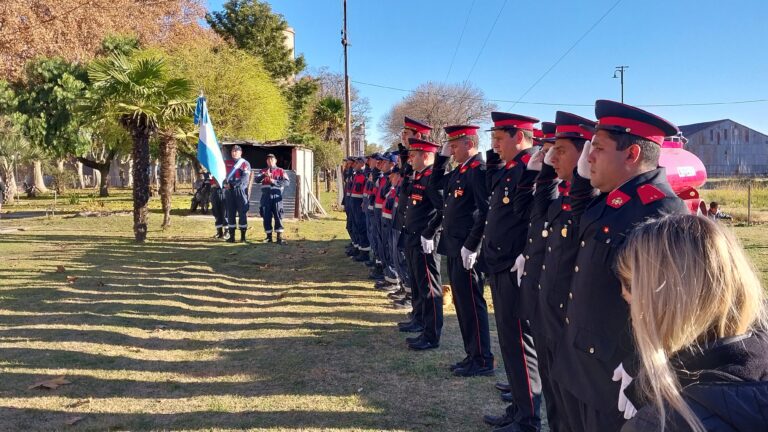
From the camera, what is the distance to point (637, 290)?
1567 mm

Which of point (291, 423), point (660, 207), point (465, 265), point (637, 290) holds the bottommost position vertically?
point (291, 423)

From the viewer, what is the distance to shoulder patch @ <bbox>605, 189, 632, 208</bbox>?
248 centimetres

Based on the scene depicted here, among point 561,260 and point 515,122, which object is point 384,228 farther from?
point 561,260

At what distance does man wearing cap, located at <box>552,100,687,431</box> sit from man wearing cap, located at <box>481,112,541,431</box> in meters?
1.19

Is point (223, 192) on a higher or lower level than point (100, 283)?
higher

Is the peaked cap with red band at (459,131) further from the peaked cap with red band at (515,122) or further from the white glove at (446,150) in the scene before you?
the peaked cap with red band at (515,122)

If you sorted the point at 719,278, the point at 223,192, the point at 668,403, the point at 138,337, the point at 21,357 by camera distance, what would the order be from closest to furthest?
the point at 668,403 → the point at 719,278 → the point at 21,357 → the point at 138,337 → the point at 223,192

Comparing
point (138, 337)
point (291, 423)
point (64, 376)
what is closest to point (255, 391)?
point (291, 423)

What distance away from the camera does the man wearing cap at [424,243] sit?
5801 millimetres

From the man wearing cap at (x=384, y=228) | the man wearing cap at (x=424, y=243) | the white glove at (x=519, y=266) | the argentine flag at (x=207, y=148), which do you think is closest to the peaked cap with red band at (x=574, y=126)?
the white glove at (x=519, y=266)

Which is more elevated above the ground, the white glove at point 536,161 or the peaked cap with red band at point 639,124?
the peaked cap with red band at point 639,124

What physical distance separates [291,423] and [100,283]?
6026mm

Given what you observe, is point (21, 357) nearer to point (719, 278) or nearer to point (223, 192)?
point (719, 278)

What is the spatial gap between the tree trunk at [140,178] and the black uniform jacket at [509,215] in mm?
11295
